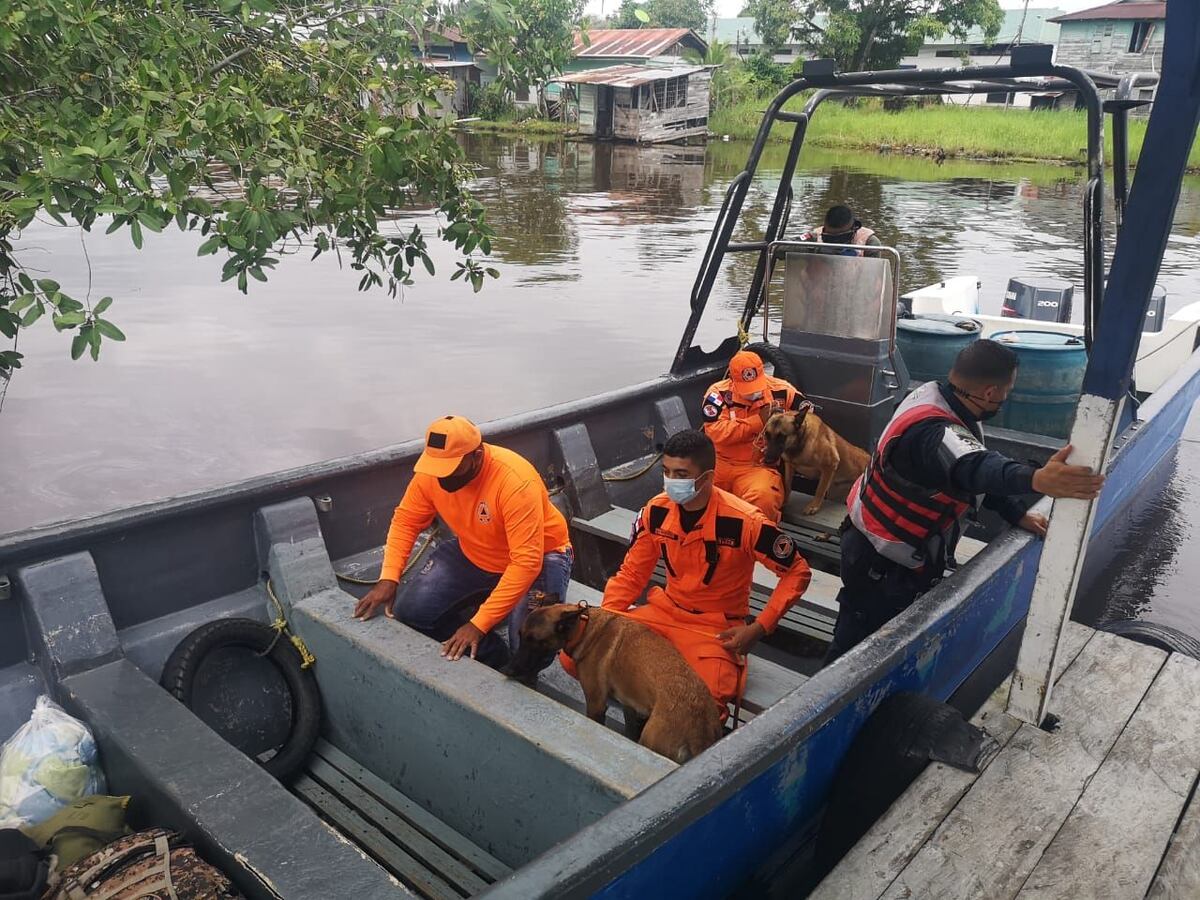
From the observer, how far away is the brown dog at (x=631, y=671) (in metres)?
2.94

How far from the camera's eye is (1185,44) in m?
2.49

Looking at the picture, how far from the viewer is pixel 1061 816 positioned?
2895 millimetres

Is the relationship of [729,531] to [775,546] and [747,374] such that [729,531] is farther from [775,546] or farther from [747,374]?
[747,374]

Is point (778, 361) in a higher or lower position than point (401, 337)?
higher

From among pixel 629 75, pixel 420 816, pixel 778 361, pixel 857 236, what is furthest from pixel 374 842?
pixel 629 75

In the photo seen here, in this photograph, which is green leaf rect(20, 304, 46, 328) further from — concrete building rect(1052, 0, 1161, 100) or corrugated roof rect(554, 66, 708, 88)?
concrete building rect(1052, 0, 1161, 100)

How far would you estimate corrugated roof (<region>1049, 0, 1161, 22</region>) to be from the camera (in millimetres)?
40156

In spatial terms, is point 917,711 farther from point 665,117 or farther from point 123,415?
point 665,117

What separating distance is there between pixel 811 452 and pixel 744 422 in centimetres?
45

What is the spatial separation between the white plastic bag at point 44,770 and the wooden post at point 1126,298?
10.8ft

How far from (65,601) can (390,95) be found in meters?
2.49

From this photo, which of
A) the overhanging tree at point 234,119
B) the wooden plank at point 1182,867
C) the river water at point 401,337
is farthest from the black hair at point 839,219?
the wooden plank at point 1182,867

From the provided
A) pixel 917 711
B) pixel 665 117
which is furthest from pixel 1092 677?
pixel 665 117

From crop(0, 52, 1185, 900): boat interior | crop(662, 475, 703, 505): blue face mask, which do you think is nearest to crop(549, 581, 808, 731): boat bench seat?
crop(0, 52, 1185, 900): boat interior
